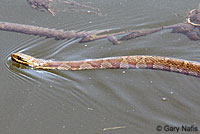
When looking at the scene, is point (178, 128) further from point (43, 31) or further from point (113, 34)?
A: point (43, 31)

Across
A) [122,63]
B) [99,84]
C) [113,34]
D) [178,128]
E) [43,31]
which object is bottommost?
[178,128]

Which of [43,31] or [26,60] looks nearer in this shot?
[26,60]

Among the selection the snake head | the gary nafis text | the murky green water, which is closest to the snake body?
the snake head

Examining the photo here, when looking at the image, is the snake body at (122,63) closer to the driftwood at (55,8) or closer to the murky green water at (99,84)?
the murky green water at (99,84)

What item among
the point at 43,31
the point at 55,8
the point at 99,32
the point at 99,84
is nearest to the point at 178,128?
the point at 99,84

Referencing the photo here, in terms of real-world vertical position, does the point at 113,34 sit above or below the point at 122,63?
above

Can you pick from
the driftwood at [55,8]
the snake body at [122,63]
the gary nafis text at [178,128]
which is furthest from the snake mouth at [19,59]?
the gary nafis text at [178,128]

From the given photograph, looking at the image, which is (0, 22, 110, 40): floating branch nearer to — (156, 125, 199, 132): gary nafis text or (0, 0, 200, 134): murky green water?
(0, 0, 200, 134): murky green water
